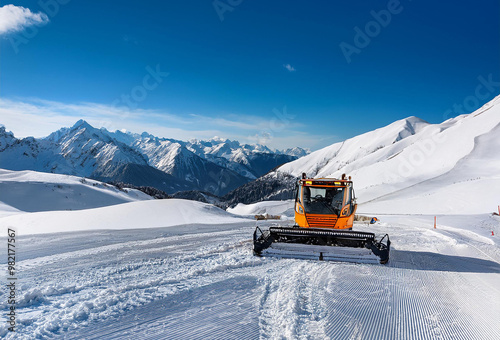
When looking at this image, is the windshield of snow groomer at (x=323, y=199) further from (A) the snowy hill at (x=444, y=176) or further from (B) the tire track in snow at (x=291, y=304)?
(A) the snowy hill at (x=444, y=176)

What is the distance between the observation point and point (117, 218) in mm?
16953

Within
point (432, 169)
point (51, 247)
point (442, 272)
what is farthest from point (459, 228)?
point (432, 169)

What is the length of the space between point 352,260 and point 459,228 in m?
16.0

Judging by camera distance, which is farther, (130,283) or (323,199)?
(323,199)

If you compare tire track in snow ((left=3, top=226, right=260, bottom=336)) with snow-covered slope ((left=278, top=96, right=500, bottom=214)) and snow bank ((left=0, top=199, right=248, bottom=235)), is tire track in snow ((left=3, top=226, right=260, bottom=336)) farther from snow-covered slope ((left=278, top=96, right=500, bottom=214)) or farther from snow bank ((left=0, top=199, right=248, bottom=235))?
snow-covered slope ((left=278, top=96, right=500, bottom=214))

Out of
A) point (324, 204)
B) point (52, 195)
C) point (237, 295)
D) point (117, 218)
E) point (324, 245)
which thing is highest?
point (324, 204)

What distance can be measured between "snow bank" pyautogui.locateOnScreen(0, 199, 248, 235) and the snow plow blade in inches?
355

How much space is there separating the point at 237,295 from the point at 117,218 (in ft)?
43.8

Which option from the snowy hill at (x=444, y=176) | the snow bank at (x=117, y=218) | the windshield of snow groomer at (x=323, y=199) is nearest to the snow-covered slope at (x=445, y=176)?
the snowy hill at (x=444, y=176)

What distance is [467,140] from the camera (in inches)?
2835

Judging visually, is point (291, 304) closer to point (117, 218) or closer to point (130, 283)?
point (130, 283)

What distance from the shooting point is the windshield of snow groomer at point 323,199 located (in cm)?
1095

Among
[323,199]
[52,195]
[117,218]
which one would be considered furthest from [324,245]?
[52,195]

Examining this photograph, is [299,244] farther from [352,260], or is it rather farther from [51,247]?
[51,247]
